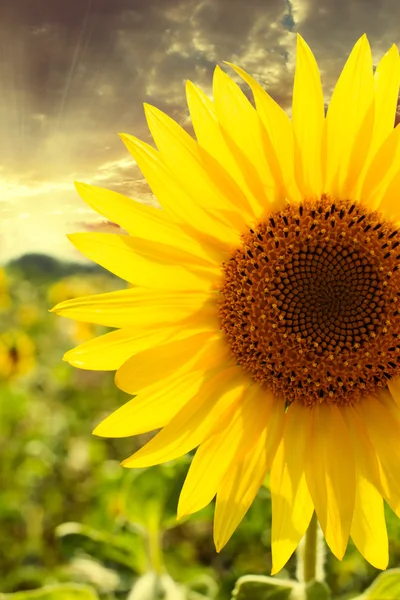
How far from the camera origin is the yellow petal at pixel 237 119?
118 cm

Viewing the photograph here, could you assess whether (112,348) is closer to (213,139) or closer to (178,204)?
(178,204)

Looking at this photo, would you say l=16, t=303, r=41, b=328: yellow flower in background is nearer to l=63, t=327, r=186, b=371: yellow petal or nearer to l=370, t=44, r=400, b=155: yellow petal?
l=63, t=327, r=186, b=371: yellow petal

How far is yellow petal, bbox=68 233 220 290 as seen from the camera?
1.22 m

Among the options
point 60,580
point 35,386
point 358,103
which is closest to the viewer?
point 358,103

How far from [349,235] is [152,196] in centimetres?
39

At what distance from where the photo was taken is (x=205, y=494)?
1181mm

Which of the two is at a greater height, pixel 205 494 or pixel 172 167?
pixel 172 167

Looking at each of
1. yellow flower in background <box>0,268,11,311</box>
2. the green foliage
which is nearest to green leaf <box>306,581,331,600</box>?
the green foliage

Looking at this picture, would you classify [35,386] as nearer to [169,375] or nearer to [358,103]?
[169,375]

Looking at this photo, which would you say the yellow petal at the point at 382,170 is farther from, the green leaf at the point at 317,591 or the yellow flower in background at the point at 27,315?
the yellow flower in background at the point at 27,315

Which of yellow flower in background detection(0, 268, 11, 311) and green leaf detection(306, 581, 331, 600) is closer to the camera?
green leaf detection(306, 581, 331, 600)

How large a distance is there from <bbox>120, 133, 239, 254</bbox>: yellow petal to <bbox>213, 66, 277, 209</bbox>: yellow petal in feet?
0.42

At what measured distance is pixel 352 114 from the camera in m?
1.18

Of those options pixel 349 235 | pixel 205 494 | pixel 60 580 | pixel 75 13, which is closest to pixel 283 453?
pixel 205 494
